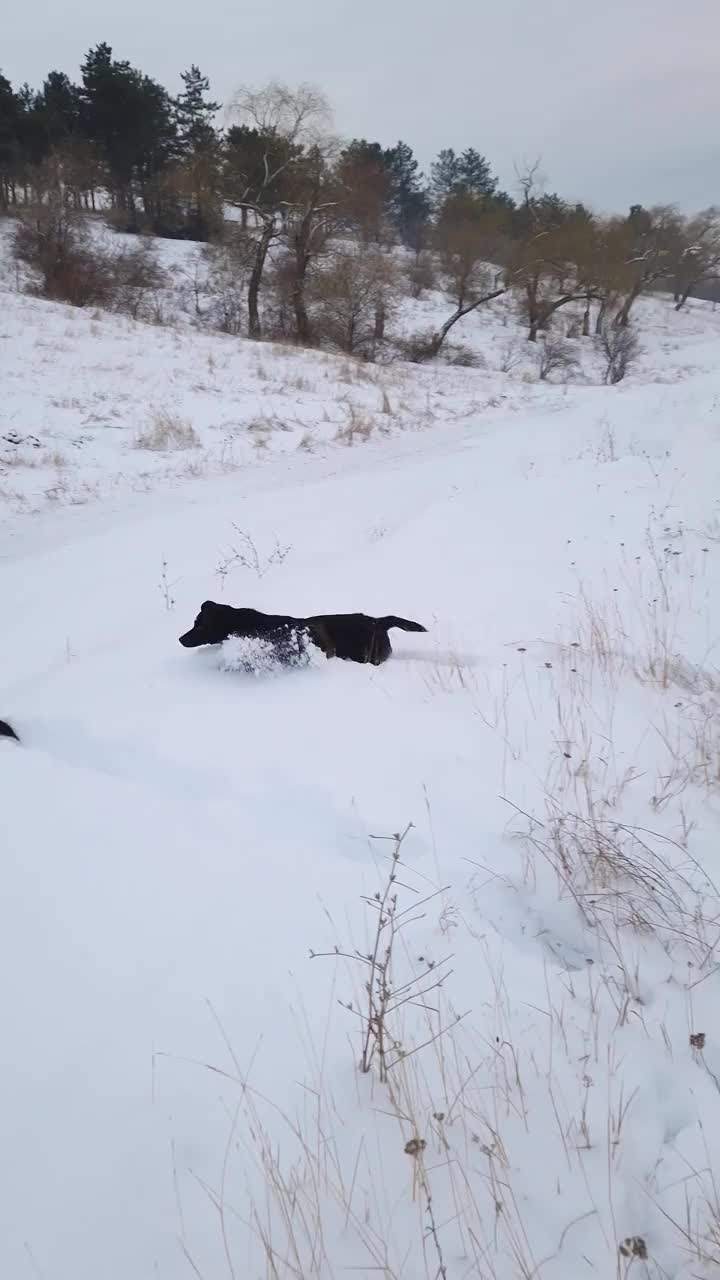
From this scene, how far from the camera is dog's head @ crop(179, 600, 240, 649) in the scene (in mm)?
3398

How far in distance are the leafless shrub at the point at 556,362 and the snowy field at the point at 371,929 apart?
18340mm

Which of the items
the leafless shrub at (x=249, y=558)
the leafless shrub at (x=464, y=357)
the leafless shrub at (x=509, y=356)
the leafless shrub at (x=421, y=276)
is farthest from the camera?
the leafless shrub at (x=421, y=276)

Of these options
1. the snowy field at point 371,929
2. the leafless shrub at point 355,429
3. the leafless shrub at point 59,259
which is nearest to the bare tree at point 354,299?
the leafless shrub at point 59,259

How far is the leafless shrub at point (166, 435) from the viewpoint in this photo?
876 centimetres

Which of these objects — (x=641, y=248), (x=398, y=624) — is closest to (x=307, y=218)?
(x=398, y=624)

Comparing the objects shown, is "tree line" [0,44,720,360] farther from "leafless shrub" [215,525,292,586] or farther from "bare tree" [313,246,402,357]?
"leafless shrub" [215,525,292,586]

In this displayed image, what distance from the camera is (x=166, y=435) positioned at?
355 inches

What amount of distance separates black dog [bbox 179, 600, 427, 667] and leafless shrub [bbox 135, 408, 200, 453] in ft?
20.4

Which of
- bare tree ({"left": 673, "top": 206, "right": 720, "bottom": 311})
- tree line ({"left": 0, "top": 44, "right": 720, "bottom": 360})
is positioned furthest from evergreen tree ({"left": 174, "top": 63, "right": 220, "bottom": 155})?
bare tree ({"left": 673, "top": 206, "right": 720, "bottom": 311})

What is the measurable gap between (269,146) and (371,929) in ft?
80.8

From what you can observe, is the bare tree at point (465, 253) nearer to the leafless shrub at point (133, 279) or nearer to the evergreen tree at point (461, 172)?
the leafless shrub at point (133, 279)

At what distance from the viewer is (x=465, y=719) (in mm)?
2939

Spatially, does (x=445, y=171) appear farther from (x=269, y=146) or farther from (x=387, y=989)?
(x=387, y=989)

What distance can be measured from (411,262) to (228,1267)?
35.9 meters
